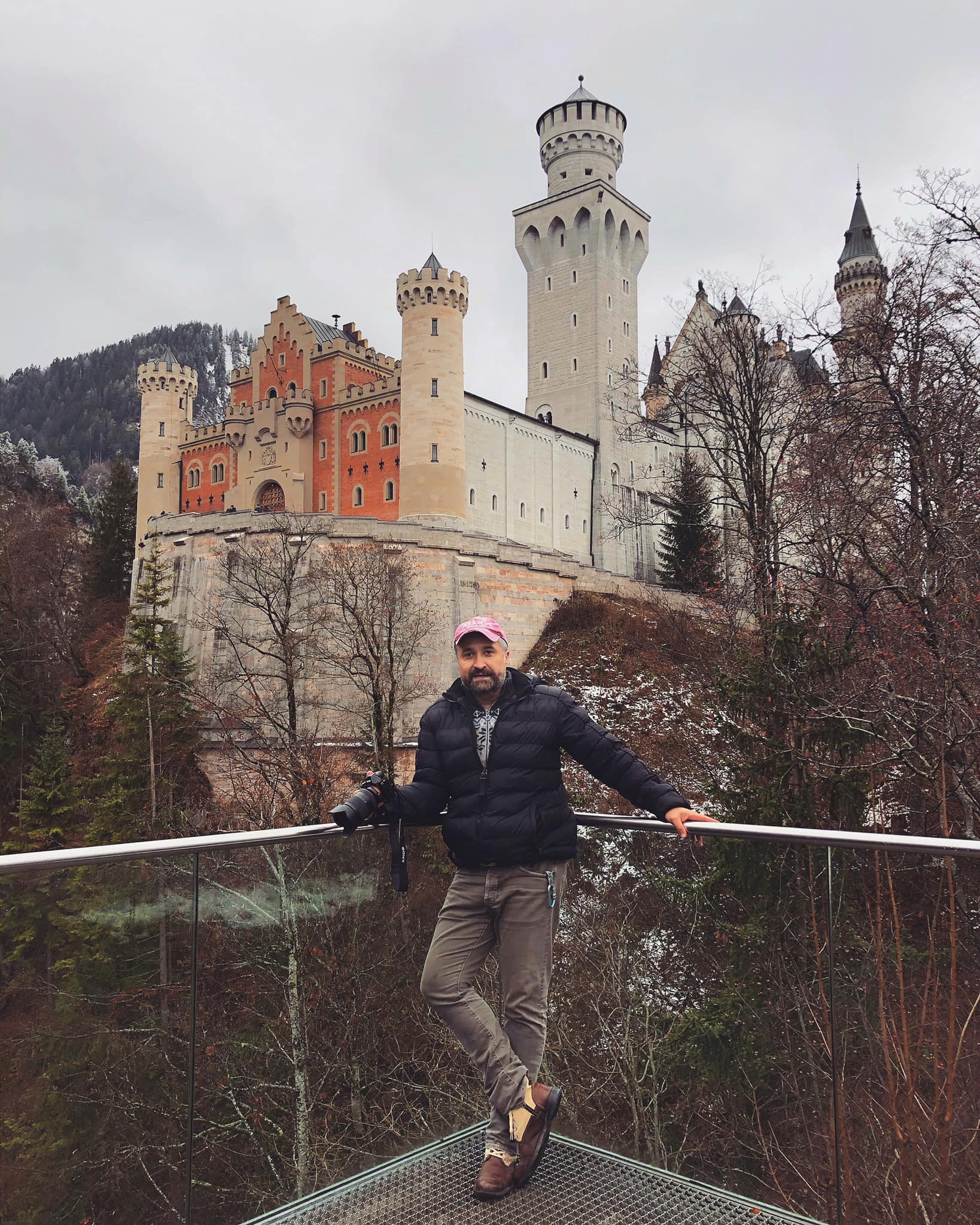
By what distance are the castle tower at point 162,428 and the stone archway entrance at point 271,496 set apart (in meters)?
6.43

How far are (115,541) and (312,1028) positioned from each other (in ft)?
140

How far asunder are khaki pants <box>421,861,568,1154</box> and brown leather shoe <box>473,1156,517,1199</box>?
52 millimetres

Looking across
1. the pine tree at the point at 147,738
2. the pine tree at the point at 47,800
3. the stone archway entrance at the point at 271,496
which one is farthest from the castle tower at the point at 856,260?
the pine tree at the point at 47,800

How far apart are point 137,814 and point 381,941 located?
22.3 metres

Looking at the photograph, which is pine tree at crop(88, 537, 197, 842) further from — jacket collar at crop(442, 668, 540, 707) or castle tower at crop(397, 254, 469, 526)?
jacket collar at crop(442, 668, 540, 707)

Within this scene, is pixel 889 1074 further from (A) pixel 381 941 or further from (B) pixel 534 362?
(B) pixel 534 362

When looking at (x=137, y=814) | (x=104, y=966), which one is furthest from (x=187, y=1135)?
(x=137, y=814)

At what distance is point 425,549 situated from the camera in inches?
1152

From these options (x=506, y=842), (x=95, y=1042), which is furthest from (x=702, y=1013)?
(x=95, y=1042)

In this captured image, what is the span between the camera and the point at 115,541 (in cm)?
4256

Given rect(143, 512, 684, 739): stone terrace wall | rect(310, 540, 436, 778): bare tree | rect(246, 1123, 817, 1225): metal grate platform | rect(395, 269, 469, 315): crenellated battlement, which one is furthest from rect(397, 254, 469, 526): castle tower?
rect(246, 1123, 817, 1225): metal grate platform

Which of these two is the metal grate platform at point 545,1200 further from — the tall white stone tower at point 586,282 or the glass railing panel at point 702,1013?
the tall white stone tower at point 586,282

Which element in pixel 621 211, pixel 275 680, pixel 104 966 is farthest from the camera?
pixel 621 211

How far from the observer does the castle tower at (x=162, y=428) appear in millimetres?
46094
